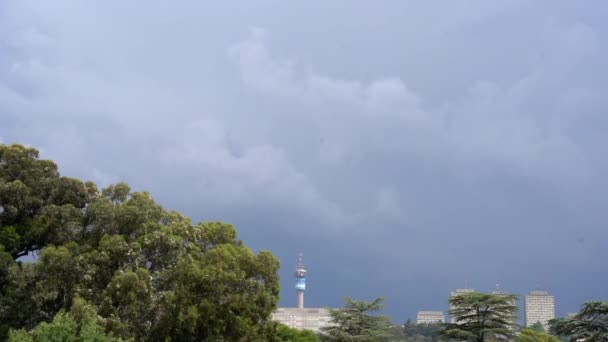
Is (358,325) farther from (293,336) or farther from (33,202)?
(33,202)

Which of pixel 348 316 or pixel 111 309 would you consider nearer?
pixel 111 309

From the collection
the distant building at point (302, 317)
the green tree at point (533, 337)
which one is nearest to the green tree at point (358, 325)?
the green tree at point (533, 337)

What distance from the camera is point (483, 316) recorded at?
30.6 m

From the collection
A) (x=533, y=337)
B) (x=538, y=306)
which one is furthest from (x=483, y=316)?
(x=538, y=306)

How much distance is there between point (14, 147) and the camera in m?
26.3

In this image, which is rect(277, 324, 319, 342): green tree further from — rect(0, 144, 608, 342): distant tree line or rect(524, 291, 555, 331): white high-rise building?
rect(524, 291, 555, 331): white high-rise building

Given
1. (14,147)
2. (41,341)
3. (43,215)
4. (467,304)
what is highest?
(14,147)

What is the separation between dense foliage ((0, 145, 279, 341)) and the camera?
2345 centimetres

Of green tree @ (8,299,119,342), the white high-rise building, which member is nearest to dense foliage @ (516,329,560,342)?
green tree @ (8,299,119,342)

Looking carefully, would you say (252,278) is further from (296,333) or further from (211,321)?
(296,333)

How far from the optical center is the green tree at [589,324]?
28312 mm

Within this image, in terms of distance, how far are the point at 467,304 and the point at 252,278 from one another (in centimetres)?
1061

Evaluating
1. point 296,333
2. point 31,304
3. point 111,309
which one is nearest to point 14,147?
point 31,304

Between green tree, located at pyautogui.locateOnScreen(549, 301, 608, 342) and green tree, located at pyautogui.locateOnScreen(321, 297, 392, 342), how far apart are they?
8666 millimetres
